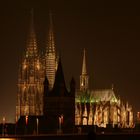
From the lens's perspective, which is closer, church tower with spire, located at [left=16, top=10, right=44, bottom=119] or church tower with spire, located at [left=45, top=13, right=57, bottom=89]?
church tower with spire, located at [left=16, top=10, right=44, bottom=119]

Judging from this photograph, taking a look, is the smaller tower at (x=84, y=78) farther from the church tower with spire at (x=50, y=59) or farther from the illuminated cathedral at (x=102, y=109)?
the church tower with spire at (x=50, y=59)

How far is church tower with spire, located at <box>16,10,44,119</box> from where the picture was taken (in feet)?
538

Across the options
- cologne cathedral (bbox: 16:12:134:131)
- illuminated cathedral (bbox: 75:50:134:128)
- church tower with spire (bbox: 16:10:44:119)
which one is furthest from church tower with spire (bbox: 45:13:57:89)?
illuminated cathedral (bbox: 75:50:134:128)

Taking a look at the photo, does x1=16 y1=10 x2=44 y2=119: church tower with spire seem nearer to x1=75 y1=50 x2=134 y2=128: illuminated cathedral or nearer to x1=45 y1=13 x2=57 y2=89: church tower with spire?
x1=45 y1=13 x2=57 y2=89: church tower with spire

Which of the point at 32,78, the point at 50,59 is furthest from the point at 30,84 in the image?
the point at 50,59

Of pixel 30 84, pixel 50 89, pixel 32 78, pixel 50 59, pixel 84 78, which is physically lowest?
pixel 50 89

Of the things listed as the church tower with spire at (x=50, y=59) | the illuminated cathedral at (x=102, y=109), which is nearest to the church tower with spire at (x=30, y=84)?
the church tower with spire at (x=50, y=59)

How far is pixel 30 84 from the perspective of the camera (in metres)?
165

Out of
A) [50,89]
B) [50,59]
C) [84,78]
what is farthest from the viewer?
[84,78]

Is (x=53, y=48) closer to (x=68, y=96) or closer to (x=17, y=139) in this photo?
(x=68, y=96)

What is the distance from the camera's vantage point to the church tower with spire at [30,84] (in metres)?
164

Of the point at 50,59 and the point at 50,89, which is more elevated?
the point at 50,59

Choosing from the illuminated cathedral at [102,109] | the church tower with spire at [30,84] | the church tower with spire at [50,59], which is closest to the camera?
the illuminated cathedral at [102,109]

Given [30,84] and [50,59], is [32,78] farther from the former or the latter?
[50,59]
